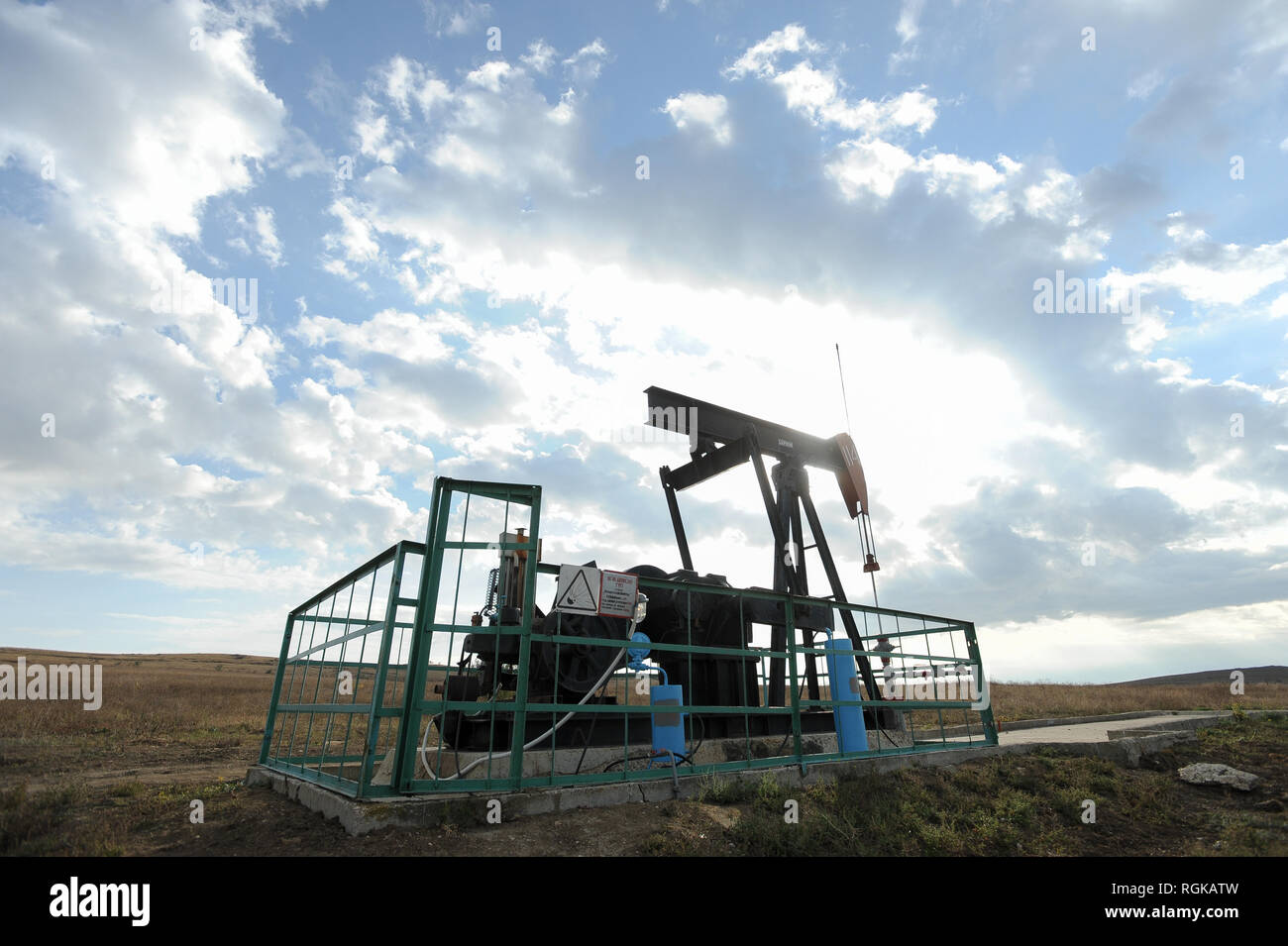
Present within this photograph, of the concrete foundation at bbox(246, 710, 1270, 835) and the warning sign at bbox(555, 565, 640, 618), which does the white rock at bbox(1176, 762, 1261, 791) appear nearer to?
the concrete foundation at bbox(246, 710, 1270, 835)

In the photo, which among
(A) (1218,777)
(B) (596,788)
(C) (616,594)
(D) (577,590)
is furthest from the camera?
(A) (1218,777)

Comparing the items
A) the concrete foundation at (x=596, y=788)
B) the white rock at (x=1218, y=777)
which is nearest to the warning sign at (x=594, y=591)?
the concrete foundation at (x=596, y=788)

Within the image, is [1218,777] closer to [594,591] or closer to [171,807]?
[594,591]

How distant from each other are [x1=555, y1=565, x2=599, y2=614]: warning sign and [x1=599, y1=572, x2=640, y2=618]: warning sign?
0.08 metres

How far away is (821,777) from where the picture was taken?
6.57 m

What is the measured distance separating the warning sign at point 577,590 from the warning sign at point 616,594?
8 centimetres

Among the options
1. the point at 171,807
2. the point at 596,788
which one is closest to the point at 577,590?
the point at 596,788

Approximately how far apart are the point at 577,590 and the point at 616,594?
386 mm

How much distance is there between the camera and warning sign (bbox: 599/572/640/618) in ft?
18.7

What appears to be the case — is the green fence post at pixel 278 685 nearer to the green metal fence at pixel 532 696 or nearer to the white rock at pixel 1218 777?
the green metal fence at pixel 532 696

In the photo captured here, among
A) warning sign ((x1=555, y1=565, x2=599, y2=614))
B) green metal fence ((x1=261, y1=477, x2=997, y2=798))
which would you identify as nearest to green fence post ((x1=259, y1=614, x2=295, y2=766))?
green metal fence ((x1=261, y1=477, x2=997, y2=798))

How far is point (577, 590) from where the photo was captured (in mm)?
5566

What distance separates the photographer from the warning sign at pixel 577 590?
18.0 feet
